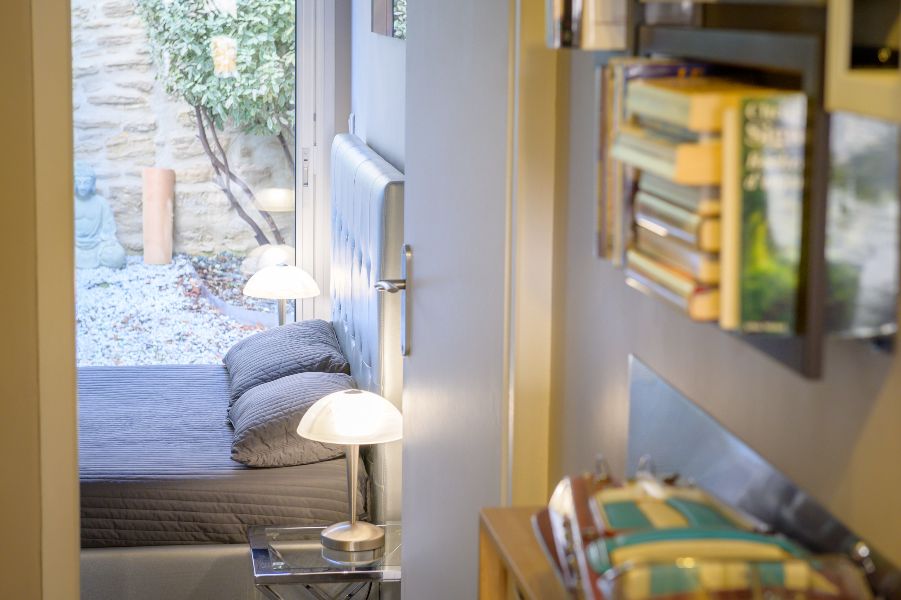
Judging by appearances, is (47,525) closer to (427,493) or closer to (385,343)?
(427,493)

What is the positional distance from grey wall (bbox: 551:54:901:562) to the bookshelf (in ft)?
0.20

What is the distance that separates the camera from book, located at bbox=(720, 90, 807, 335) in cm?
72

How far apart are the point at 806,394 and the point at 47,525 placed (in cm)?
170

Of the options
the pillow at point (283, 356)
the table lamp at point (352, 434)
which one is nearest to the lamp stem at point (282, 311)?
the pillow at point (283, 356)

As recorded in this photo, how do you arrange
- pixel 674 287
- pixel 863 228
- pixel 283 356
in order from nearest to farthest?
1. pixel 863 228
2. pixel 674 287
3. pixel 283 356

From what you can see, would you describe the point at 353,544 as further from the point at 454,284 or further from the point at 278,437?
the point at 454,284

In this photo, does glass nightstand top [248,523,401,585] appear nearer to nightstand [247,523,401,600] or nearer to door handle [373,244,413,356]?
nightstand [247,523,401,600]

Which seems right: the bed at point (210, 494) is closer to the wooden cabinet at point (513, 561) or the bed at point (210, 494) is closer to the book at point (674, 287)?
the wooden cabinet at point (513, 561)

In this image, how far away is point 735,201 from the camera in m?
0.73

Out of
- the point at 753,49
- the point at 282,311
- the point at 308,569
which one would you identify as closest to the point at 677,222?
the point at 753,49

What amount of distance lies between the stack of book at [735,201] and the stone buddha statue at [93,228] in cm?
483

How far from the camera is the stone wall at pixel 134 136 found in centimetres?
529

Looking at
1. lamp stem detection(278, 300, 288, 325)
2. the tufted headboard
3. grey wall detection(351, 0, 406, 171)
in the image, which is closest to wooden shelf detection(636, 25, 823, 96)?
the tufted headboard

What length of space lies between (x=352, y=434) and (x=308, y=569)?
39cm
